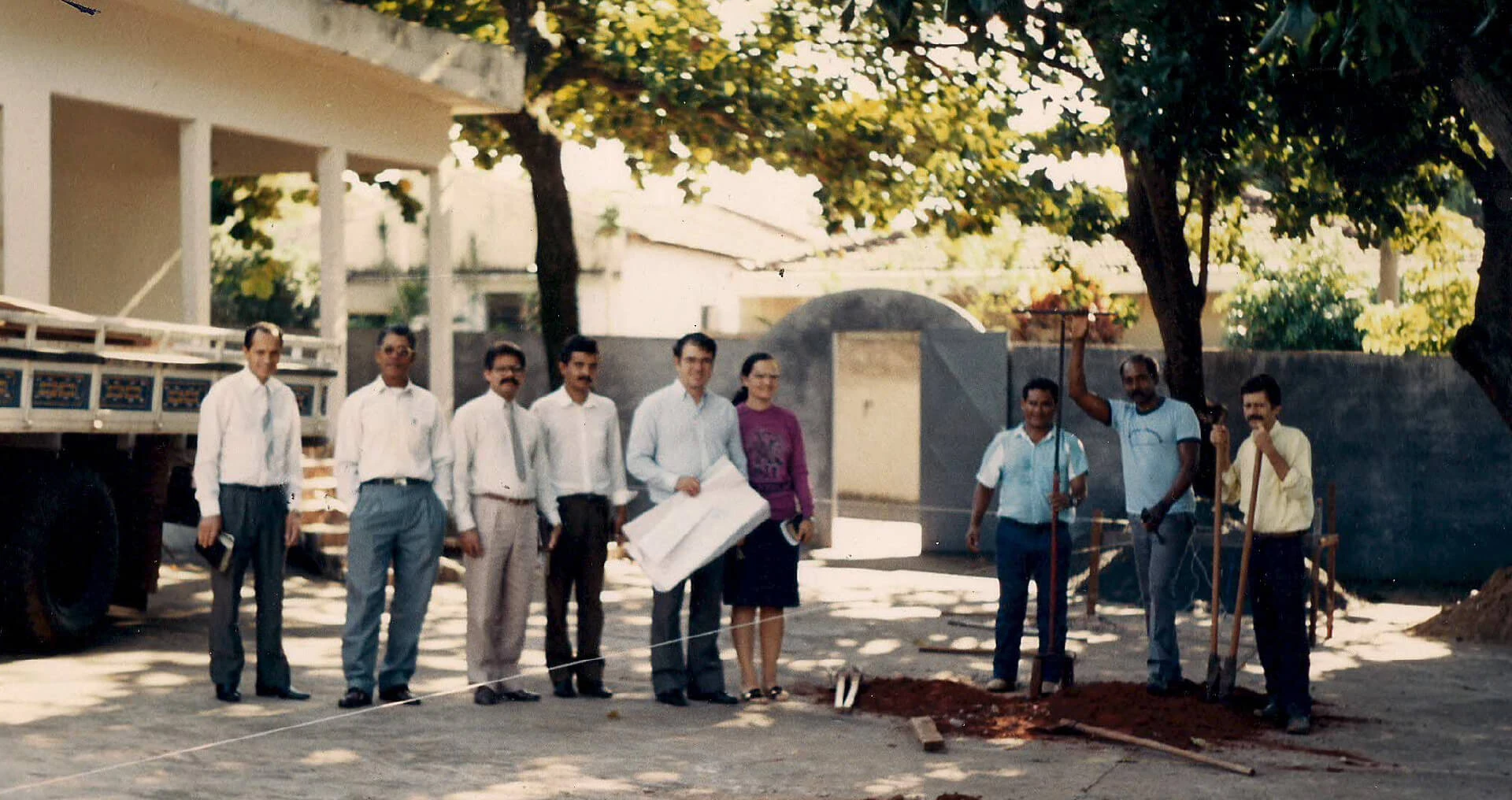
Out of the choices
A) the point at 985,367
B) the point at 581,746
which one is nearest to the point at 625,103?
the point at 985,367

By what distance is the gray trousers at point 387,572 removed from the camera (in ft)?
27.6

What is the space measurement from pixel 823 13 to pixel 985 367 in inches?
137

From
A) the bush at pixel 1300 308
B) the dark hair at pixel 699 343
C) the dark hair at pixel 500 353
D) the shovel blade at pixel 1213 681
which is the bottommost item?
the shovel blade at pixel 1213 681

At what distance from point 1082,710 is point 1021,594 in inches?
40.6

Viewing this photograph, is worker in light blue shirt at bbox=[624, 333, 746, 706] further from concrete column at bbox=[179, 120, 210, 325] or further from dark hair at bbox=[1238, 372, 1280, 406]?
concrete column at bbox=[179, 120, 210, 325]

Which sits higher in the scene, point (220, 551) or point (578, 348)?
point (578, 348)

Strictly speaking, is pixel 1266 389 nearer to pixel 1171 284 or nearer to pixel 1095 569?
pixel 1095 569

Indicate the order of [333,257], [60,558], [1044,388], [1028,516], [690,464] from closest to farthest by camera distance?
[690,464] < [1028,516] < [1044,388] < [60,558] < [333,257]

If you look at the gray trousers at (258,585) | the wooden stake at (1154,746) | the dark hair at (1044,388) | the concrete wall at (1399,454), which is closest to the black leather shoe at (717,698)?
the wooden stake at (1154,746)

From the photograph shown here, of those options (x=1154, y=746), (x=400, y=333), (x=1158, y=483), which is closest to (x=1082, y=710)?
(x=1154, y=746)

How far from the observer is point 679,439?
29.3ft

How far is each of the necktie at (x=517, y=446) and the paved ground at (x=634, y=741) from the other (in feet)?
3.60

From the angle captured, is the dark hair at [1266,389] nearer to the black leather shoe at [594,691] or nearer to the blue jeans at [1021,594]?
the blue jeans at [1021,594]

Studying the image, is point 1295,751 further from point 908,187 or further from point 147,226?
point 147,226
